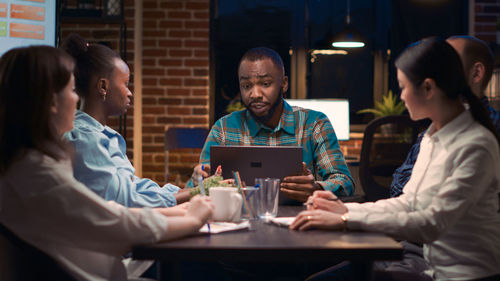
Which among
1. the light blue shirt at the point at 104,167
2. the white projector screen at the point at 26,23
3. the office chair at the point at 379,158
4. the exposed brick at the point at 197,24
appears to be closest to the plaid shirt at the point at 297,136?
the light blue shirt at the point at 104,167

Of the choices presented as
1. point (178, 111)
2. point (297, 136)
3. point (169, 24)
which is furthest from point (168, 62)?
point (297, 136)

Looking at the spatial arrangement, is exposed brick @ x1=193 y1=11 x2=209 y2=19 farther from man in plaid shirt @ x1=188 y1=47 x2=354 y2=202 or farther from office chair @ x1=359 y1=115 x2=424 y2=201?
man in plaid shirt @ x1=188 y1=47 x2=354 y2=202

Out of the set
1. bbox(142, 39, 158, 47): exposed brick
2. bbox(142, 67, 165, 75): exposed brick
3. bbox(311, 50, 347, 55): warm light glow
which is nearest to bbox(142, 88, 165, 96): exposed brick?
bbox(142, 67, 165, 75): exposed brick

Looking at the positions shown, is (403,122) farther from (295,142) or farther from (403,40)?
(403,40)

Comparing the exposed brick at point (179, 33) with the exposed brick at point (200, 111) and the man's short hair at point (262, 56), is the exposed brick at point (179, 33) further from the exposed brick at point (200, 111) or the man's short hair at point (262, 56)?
the man's short hair at point (262, 56)

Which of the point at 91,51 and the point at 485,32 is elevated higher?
the point at 485,32

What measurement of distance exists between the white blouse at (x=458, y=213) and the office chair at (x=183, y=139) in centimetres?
319

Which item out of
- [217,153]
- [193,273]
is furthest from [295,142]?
[193,273]

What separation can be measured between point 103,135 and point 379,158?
1.86 metres

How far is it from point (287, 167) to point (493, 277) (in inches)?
26.2

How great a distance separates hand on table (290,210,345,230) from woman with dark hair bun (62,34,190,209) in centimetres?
36

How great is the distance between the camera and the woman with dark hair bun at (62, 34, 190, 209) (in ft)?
4.71

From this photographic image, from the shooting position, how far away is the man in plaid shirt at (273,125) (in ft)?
6.83

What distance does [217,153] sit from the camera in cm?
166
